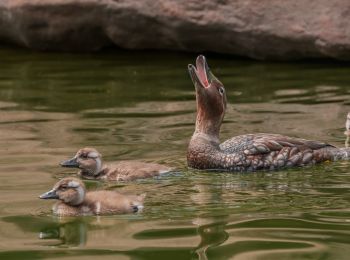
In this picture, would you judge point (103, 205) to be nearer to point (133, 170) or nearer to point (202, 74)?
point (133, 170)

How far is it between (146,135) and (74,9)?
443cm

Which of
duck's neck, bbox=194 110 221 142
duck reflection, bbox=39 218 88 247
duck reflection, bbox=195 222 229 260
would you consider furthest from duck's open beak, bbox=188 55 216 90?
duck reflection, bbox=195 222 229 260

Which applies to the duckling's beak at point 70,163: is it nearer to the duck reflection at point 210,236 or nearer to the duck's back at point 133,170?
the duck's back at point 133,170

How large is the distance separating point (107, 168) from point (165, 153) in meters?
0.81

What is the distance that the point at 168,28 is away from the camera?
14.1 m

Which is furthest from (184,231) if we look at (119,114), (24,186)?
(119,114)

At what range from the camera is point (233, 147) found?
9.31m

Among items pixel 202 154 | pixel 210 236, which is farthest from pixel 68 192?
pixel 202 154

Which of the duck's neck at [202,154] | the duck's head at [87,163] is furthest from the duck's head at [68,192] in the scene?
the duck's neck at [202,154]

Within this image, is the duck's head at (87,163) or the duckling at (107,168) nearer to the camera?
the duckling at (107,168)

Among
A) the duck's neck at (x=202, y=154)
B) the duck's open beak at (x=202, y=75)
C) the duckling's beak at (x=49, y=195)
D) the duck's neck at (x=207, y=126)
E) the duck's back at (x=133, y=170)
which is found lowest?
the duckling's beak at (x=49, y=195)

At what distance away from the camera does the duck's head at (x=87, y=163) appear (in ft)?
29.4

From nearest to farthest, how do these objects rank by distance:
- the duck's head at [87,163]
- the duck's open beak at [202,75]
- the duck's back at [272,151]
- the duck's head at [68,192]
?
the duck's head at [68,192], the duck's head at [87,163], the duck's back at [272,151], the duck's open beak at [202,75]

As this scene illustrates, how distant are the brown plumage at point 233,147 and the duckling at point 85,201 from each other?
4.44 ft
